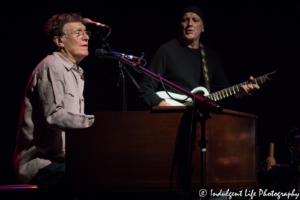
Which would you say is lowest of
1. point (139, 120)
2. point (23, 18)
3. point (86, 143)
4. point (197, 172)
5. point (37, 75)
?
point (197, 172)

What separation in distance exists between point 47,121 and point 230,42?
10.2ft

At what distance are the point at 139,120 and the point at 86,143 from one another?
0.35 m

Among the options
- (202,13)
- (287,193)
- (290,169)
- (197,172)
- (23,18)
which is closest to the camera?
(197,172)

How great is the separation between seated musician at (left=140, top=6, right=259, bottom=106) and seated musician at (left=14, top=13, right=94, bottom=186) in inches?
52.1

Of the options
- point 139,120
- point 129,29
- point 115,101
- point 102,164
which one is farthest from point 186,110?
point 129,29

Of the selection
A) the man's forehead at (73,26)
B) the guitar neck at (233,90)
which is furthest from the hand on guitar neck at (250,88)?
the man's forehead at (73,26)

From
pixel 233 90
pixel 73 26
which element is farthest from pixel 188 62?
pixel 73 26

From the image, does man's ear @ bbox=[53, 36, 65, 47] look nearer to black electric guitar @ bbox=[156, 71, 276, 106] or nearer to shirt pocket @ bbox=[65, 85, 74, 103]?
shirt pocket @ bbox=[65, 85, 74, 103]

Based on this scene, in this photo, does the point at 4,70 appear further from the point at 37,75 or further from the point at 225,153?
the point at 225,153

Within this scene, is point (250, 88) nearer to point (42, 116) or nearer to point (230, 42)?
point (230, 42)

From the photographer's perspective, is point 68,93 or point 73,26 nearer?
point 68,93

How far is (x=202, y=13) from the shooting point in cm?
423

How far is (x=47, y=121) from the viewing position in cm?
218

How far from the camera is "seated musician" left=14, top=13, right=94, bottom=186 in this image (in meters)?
2.20
